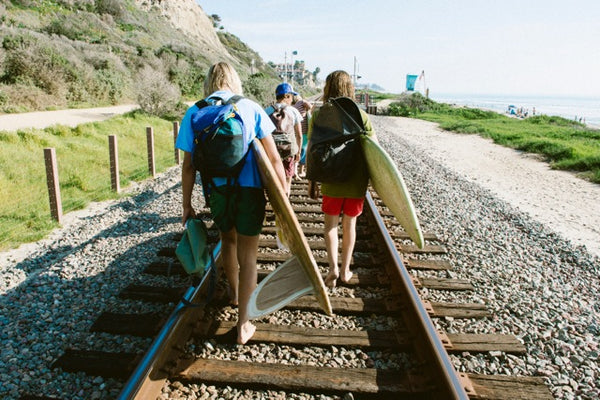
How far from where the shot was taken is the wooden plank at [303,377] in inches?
107

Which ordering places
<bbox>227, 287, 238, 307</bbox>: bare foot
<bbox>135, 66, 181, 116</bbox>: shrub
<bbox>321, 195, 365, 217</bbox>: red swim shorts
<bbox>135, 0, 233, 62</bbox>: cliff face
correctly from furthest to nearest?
<bbox>135, 0, 233, 62</bbox>: cliff face, <bbox>135, 66, 181, 116</bbox>: shrub, <bbox>321, 195, 365, 217</bbox>: red swim shorts, <bbox>227, 287, 238, 307</bbox>: bare foot

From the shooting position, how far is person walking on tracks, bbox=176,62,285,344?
272cm

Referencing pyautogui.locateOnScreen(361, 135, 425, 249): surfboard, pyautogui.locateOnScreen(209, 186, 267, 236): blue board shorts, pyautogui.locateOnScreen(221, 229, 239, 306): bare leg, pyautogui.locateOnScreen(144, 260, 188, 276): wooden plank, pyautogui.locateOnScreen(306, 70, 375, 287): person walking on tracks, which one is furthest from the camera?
pyautogui.locateOnScreen(144, 260, 188, 276): wooden plank

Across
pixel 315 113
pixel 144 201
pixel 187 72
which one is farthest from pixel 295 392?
pixel 187 72

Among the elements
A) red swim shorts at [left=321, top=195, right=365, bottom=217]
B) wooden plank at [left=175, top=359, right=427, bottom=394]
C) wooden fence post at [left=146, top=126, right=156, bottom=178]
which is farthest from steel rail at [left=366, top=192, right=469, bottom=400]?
wooden fence post at [left=146, top=126, right=156, bottom=178]

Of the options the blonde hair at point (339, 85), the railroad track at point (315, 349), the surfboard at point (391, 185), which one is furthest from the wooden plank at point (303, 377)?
the blonde hair at point (339, 85)

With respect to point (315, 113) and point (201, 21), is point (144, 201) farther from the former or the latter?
point (201, 21)

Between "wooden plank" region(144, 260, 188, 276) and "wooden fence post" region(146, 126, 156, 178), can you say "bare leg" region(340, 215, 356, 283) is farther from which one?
"wooden fence post" region(146, 126, 156, 178)

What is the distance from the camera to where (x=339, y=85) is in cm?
366

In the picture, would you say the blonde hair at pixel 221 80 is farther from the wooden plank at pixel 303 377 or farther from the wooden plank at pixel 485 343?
the wooden plank at pixel 485 343

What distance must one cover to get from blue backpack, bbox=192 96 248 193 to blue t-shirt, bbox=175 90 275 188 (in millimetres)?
43

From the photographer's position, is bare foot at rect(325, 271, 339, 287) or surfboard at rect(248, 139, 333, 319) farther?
bare foot at rect(325, 271, 339, 287)

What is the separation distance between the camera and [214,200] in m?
2.99

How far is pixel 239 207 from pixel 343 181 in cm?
109
